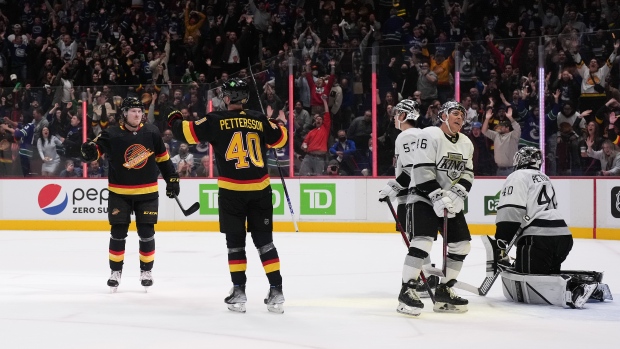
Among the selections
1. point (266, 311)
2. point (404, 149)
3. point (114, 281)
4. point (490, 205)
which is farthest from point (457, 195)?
point (490, 205)

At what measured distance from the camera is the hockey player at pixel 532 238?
215 inches

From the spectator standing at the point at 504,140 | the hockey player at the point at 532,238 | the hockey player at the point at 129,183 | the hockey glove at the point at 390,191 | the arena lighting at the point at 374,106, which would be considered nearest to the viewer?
the hockey player at the point at 532,238

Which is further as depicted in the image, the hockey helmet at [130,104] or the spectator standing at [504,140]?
the spectator standing at [504,140]

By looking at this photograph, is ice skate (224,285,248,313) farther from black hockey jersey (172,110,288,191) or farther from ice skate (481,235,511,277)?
ice skate (481,235,511,277)

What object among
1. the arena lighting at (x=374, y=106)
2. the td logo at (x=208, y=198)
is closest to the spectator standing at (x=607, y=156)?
the arena lighting at (x=374, y=106)

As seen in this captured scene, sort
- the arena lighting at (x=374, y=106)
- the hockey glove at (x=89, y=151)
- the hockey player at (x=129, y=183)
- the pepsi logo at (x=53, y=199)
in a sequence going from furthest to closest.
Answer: the pepsi logo at (x=53, y=199)
the arena lighting at (x=374, y=106)
the hockey player at (x=129, y=183)
the hockey glove at (x=89, y=151)

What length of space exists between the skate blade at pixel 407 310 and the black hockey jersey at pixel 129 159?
216 cm

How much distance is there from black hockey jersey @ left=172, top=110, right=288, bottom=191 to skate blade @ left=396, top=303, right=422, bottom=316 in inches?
42.4

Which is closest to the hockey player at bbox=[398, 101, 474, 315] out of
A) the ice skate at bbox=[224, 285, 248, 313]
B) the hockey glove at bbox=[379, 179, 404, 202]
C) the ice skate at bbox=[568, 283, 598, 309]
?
the hockey glove at bbox=[379, 179, 404, 202]

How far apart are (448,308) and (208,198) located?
696 cm

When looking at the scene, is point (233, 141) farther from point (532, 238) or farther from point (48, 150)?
point (48, 150)

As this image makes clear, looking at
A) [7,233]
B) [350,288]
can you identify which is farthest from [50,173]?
[350,288]

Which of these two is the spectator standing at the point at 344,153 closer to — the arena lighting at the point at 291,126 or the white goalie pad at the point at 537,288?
the arena lighting at the point at 291,126

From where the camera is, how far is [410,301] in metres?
5.00
